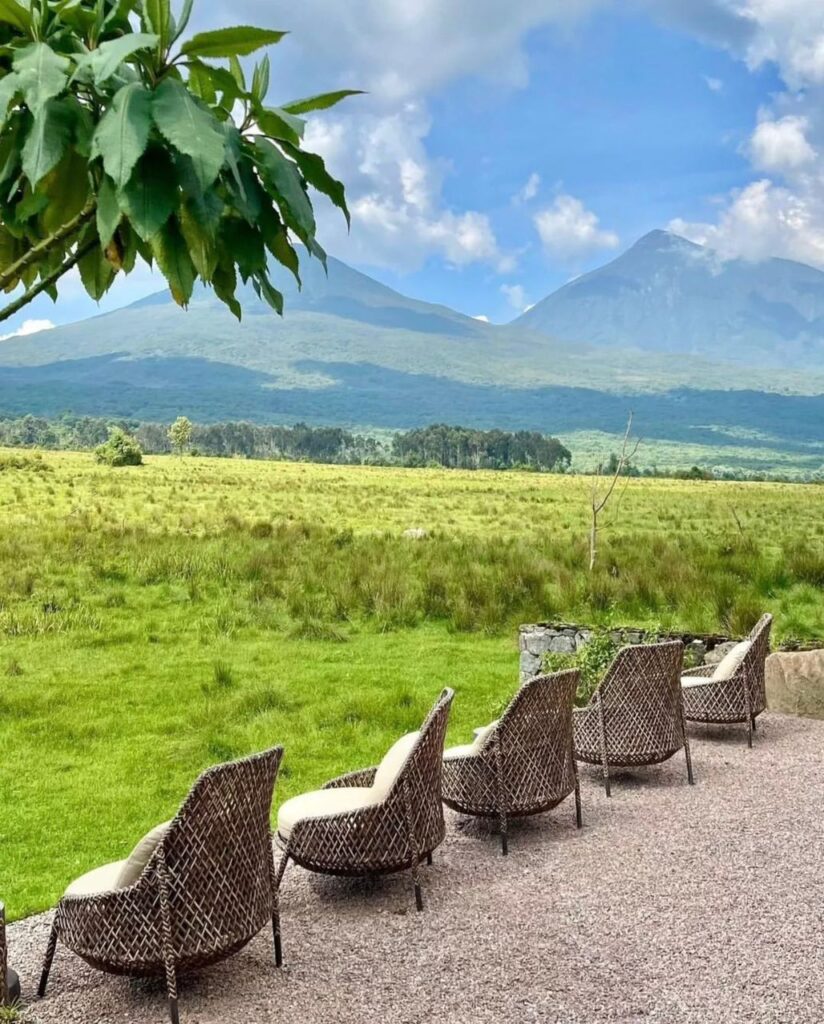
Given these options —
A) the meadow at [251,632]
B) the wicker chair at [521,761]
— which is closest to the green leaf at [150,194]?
the wicker chair at [521,761]

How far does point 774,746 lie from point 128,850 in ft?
14.2

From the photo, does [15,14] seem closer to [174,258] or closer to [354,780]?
[174,258]

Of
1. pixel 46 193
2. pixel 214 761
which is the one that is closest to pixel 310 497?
pixel 214 761

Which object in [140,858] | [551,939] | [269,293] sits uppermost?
[269,293]

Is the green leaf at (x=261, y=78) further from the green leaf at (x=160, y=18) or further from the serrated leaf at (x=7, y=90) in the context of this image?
the serrated leaf at (x=7, y=90)

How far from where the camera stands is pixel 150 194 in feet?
4.70

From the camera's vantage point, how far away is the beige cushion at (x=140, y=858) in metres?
3.23

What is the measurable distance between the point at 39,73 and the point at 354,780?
402 centimetres

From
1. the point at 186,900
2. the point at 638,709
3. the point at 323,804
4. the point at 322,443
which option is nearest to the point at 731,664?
the point at 638,709

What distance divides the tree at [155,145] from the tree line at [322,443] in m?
97.5

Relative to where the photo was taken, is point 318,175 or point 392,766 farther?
point 392,766

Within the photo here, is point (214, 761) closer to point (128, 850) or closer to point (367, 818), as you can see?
point (128, 850)

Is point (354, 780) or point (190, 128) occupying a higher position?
point (190, 128)

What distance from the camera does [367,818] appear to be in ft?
13.4
